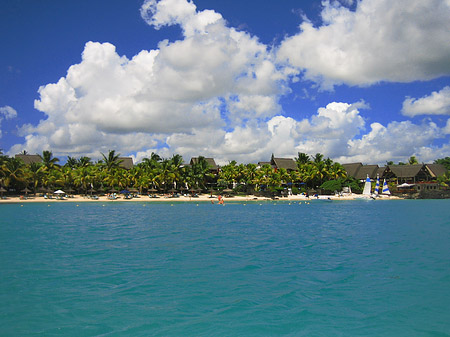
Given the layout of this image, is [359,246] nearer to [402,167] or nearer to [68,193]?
[68,193]

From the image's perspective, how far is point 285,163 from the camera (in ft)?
275

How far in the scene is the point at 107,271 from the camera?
12125 mm

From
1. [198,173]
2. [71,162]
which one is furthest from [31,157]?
[198,173]

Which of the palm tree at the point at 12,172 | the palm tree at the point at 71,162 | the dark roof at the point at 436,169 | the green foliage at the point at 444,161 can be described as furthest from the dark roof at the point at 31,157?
the green foliage at the point at 444,161

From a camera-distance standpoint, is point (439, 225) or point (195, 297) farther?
point (439, 225)

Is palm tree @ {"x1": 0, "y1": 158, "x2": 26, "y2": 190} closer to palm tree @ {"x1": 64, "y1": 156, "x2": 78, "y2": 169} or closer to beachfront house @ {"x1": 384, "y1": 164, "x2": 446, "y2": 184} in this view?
palm tree @ {"x1": 64, "y1": 156, "x2": 78, "y2": 169}

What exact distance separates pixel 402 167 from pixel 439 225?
62833 mm

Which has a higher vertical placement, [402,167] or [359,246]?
[402,167]

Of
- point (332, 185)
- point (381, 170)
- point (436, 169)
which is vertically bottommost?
point (332, 185)

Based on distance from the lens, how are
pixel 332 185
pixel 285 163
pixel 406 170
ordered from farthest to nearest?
pixel 285 163
pixel 406 170
pixel 332 185

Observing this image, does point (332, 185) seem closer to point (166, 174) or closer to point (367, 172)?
point (367, 172)

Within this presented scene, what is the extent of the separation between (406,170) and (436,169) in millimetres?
9905

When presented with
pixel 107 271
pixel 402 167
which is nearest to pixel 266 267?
pixel 107 271

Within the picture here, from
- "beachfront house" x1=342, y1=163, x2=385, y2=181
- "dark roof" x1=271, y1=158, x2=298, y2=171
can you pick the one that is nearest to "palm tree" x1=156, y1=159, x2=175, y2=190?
"dark roof" x1=271, y1=158, x2=298, y2=171
